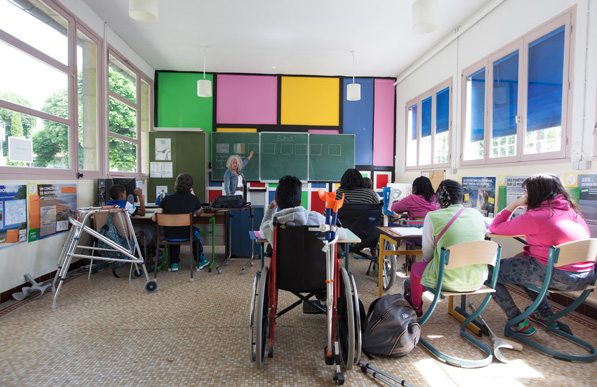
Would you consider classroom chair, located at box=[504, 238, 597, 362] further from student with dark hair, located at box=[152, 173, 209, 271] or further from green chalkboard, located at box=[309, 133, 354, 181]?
green chalkboard, located at box=[309, 133, 354, 181]

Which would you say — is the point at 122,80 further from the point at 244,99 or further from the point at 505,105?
the point at 505,105

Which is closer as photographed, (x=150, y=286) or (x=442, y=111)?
(x=150, y=286)

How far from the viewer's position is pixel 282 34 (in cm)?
486

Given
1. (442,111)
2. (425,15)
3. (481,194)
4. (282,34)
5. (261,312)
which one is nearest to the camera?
(261,312)

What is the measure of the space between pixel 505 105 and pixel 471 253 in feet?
8.72

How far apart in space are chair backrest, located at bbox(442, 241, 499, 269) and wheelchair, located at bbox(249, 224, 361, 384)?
0.62 metres

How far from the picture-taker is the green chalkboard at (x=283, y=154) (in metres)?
6.52

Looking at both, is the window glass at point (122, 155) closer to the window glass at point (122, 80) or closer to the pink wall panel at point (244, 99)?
the window glass at point (122, 80)

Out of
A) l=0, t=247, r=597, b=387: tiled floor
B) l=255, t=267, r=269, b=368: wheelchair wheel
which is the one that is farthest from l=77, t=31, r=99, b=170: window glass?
l=255, t=267, r=269, b=368: wheelchair wheel

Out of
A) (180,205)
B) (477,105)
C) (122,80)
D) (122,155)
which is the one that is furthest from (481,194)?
(122,80)

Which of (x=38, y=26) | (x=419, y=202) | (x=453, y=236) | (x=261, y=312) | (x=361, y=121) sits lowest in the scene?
(x=261, y=312)

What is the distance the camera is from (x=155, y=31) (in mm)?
4809

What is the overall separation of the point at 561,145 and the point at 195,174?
546 cm

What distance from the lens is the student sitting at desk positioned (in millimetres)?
2062
